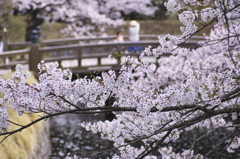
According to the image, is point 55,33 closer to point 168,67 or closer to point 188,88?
point 168,67

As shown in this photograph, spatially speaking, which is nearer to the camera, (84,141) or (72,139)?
→ (84,141)

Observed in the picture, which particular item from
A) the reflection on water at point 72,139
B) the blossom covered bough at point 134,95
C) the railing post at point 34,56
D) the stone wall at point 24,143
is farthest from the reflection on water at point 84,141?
the blossom covered bough at point 134,95

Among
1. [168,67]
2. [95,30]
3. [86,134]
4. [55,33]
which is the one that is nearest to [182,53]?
[168,67]

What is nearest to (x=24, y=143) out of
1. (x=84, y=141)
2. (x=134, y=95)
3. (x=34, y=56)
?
(x=84, y=141)

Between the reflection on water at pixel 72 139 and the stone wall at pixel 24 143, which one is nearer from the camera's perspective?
the stone wall at pixel 24 143

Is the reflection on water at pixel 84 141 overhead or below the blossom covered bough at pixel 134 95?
below

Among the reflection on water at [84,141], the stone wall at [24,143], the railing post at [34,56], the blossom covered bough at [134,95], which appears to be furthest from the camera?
the railing post at [34,56]

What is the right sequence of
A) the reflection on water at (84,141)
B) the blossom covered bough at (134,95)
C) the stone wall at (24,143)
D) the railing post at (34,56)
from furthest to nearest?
the railing post at (34,56) → the reflection on water at (84,141) → the stone wall at (24,143) → the blossom covered bough at (134,95)

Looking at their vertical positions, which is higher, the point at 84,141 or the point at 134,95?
the point at 134,95

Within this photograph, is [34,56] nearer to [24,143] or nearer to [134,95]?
[24,143]

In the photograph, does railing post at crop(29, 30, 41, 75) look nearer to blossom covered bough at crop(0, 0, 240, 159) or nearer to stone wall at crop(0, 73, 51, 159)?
stone wall at crop(0, 73, 51, 159)

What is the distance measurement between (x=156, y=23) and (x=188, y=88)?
19.3 metres

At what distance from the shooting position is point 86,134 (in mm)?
7090

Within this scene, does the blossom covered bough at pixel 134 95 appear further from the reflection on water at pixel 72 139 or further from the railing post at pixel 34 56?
the railing post at pixel 34 56
